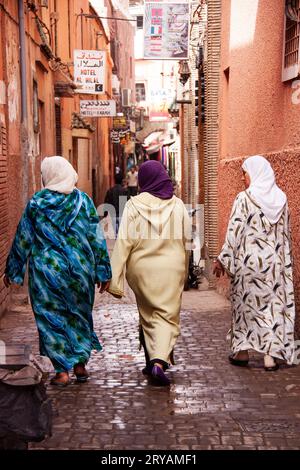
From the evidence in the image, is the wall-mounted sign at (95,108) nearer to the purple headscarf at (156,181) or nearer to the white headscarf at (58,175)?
the purple headscarf at (156,181)

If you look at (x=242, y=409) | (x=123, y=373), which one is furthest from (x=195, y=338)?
(x=242, y=409)

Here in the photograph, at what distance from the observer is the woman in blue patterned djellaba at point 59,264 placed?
5723 millimetres

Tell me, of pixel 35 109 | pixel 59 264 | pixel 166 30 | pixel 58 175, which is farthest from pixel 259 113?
pixel 166 30

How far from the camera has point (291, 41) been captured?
7828 millimetres

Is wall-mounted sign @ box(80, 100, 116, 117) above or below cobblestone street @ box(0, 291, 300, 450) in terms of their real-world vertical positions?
above

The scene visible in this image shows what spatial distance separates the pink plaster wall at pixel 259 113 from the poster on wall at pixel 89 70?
24.8ft

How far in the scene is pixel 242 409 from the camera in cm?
509

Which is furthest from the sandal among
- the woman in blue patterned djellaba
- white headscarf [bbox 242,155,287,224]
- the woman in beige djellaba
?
white headscarf [bbox 242,155,287,224]

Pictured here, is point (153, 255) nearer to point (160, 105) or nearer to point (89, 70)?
point (89, 70)

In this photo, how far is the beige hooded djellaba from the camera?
591 centimetres

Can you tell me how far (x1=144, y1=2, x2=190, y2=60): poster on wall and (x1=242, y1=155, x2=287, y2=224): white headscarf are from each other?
1033 centimetres

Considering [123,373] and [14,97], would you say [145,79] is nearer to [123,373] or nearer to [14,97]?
[14,97]

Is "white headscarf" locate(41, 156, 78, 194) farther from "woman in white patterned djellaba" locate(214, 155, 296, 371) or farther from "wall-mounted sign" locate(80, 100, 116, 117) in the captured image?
"wall-mounted sign" locate(80, 100, 116, 117)

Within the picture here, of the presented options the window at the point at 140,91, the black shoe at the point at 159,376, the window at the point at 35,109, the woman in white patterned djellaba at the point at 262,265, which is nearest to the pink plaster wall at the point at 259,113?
the woman in white patterned djellaba at the point at 262,265
